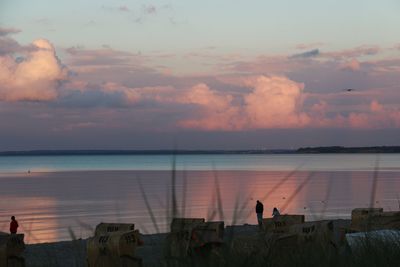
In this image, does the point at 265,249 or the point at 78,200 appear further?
the point at 78,200

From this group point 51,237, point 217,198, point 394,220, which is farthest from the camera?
point 51,237

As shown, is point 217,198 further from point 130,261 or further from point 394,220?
point 394,220

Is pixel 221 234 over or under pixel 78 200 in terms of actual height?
over

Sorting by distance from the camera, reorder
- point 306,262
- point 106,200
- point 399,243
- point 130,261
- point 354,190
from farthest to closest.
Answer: point 354,190 < point 106,200 < point 130,261 < point 399,243 < point 306,262

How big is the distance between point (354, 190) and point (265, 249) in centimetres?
8146

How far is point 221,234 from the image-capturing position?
446cm

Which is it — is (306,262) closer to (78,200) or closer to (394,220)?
(394,220)

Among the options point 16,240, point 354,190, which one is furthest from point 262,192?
point 16,240

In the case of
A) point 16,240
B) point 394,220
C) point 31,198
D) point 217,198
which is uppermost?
point 217,198

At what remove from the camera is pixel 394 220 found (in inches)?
372

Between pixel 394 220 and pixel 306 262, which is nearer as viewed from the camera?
pixel 306 262

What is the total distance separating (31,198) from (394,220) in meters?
72.9

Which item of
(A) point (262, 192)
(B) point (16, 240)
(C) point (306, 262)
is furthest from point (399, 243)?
(A) point (262, 192)

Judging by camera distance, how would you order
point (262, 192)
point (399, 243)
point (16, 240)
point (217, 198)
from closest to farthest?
point (217, 198), point (399, 243), point (16, 240), point (262, 192)
